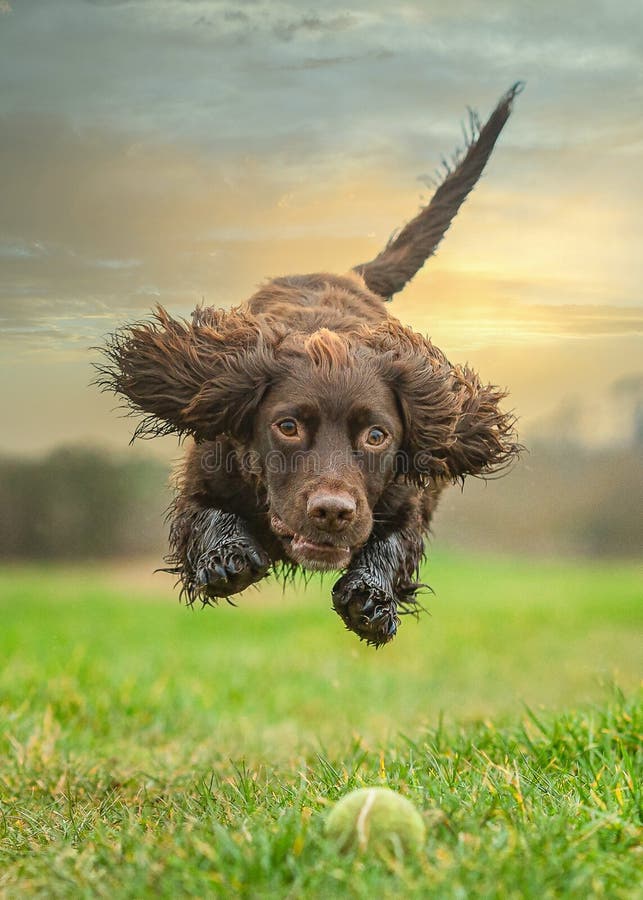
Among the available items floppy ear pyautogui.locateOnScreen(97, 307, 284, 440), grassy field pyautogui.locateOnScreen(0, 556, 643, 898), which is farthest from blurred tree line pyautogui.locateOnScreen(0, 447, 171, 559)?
floppy ear pyautogui.locateOnScreen(97, 307, 284, 440)

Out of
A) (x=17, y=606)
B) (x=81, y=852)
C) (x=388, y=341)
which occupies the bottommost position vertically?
(x=17, y=606)

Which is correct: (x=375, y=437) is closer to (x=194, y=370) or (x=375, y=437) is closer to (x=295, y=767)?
(x=194, y=370)

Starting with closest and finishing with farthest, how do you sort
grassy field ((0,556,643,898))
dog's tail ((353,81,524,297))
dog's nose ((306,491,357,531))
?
grassy field ((0,556,643,898)) < dog's nose ((306,491,357,531)) < dog's tail ((353,81,524,297))

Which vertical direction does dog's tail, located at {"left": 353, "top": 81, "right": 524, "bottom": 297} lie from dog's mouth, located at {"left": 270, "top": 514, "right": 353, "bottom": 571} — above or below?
above

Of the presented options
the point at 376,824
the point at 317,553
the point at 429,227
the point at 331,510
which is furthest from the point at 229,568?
the point at 429,227

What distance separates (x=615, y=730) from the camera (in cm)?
466

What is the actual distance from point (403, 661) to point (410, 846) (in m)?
9.86

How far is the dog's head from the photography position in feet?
13.3

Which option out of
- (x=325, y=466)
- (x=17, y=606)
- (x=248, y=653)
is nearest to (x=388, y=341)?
(x=325, y=466)

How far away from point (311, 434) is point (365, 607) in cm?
64

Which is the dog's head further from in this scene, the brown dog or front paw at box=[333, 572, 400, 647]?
front paw at box=[333, 572, 400, 647]

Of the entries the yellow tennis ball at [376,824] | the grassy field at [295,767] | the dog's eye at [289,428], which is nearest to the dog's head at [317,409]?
the dog's eye at [289,428]

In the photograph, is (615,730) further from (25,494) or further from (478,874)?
(25,494)

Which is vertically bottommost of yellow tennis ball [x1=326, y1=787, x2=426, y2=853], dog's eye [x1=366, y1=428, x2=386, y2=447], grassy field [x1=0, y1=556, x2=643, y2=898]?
grassy field [x1=0, y1=556, x2=643, y2=898]
